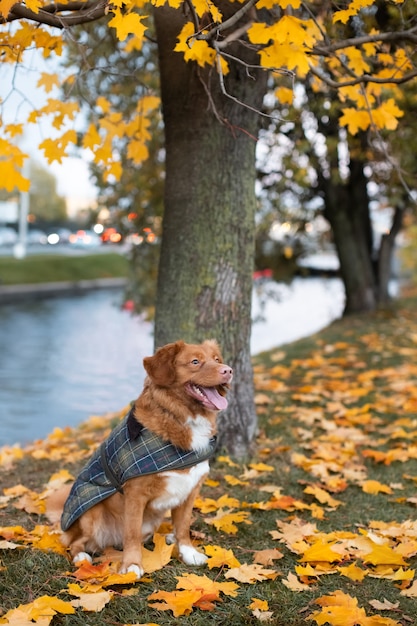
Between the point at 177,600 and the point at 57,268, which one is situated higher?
the point at 57,268

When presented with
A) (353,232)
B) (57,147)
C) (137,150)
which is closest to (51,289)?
(353,232)

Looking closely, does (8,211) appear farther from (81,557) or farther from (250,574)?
(250,574)

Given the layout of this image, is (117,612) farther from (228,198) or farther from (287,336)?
(287,336)

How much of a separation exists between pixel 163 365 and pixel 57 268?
36894 mm

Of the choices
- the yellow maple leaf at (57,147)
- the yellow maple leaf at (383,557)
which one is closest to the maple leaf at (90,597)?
the yellow maple leaf at (383,557)

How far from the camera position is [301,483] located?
5512 millimetres

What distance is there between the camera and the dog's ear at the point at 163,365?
3.96 metres

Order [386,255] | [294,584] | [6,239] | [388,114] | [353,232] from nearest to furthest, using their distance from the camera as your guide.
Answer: [294,584] < [388,114] < [353,232] < [386,255] < [6,239]

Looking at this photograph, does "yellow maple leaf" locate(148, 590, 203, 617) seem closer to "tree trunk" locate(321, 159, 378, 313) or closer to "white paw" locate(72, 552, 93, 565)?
"white paw" locate(72, 552, 93, 565)

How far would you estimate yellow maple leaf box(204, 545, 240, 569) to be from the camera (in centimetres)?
395

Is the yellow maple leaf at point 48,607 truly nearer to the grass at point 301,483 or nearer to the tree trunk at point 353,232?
the grass at point 301,483

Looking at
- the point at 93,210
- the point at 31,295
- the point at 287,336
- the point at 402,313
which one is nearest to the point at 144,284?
the point at 93,210

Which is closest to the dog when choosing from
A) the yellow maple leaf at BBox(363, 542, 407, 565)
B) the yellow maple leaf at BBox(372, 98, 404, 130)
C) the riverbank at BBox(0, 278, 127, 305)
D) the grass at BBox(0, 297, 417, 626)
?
the grass at BBox(0, 297, 417, 626)

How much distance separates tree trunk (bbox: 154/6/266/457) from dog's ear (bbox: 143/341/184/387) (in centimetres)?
191
